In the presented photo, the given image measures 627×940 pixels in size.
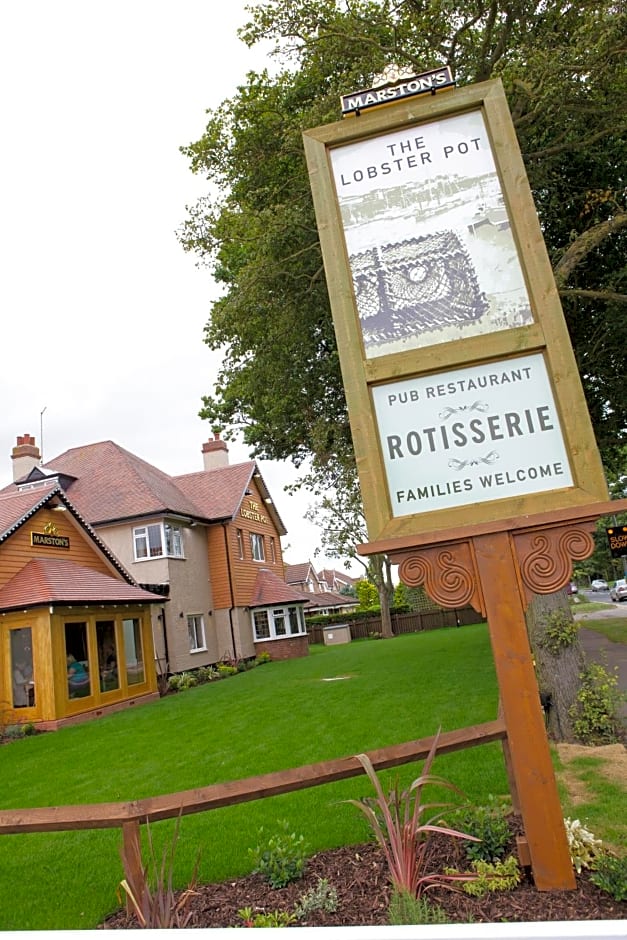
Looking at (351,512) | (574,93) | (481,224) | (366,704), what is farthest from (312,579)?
(481,224)

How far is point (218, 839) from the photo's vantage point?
5.65 m

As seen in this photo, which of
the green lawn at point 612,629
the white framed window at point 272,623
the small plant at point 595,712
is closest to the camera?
the small plant at point 595,712

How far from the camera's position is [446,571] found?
3.56m

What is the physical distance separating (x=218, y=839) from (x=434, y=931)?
437 centimetres

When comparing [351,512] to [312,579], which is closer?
[351,512]

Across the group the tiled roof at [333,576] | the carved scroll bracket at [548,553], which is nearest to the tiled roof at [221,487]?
the carved scroll bracket at [548,553]

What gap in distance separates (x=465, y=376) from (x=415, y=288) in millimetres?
637

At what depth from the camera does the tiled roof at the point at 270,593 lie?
93.5ft

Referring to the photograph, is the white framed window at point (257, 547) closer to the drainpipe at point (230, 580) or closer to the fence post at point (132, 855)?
the drainpipe at point (230, 580)

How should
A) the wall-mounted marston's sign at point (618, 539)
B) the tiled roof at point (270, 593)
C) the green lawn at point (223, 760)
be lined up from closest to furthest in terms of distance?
the green lawn at point (223, 760) → the wall-mounted marston's sign at point (618, 539) → the tiled roof at point (270, 593)

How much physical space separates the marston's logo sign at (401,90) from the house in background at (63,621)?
561 inches

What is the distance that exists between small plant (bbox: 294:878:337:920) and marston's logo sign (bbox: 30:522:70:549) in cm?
1601

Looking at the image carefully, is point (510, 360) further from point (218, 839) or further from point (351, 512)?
point (351, 512)

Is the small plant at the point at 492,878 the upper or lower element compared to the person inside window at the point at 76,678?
lower
